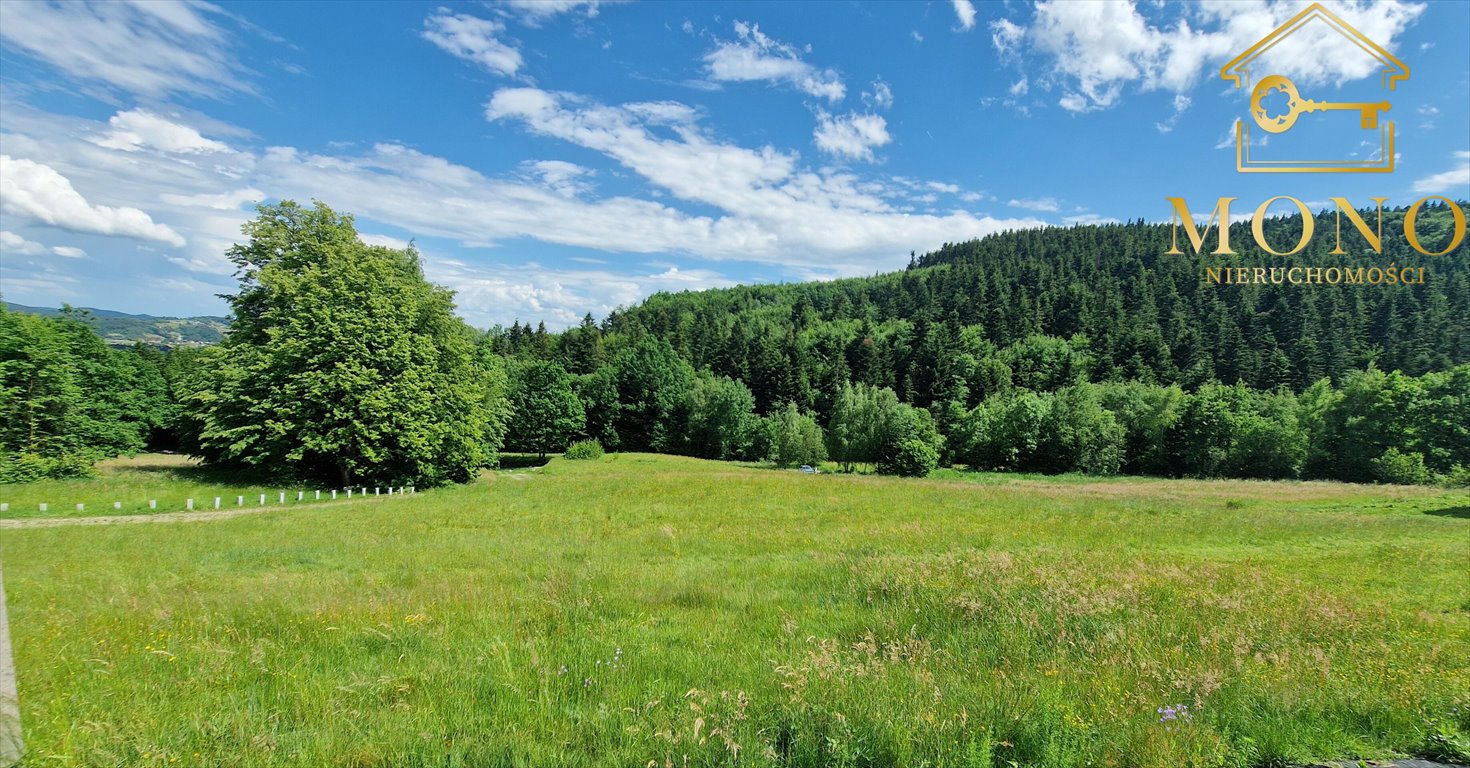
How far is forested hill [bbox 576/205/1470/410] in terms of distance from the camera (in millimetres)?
93688

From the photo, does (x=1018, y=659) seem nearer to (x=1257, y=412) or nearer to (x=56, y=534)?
(x=56, y=534)

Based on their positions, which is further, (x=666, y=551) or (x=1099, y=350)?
(x=1099, y=350)

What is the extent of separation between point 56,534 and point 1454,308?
165169 mm

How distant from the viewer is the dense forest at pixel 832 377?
29.6m

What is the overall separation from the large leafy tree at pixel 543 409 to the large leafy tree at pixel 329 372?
3291 cm

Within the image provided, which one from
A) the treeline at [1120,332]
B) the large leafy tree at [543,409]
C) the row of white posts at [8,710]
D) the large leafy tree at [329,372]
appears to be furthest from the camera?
the treeline at [1120,332]

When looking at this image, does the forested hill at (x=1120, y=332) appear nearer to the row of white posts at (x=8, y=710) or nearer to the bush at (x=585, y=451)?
the bush at (x=585, y=451)

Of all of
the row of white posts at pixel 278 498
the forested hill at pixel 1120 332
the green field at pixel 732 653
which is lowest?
the row of white posts at pixel 278 498

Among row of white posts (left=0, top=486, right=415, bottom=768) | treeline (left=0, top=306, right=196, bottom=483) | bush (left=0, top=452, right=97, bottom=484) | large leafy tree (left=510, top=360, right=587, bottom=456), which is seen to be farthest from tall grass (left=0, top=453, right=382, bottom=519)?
large leafy tree (left=510, top=360, right=587, bottom=456)

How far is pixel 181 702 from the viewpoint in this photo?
4.93 metres

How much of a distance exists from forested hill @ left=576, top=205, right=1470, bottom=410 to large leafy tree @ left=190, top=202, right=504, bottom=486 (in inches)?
2611

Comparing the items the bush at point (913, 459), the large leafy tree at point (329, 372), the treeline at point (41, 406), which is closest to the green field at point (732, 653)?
the large leafy tree at point (329, 372)

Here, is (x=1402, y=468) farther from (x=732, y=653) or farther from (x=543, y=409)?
(x=543, y=409)

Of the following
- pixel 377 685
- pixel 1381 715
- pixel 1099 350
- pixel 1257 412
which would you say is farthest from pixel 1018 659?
pixel 1099 350
